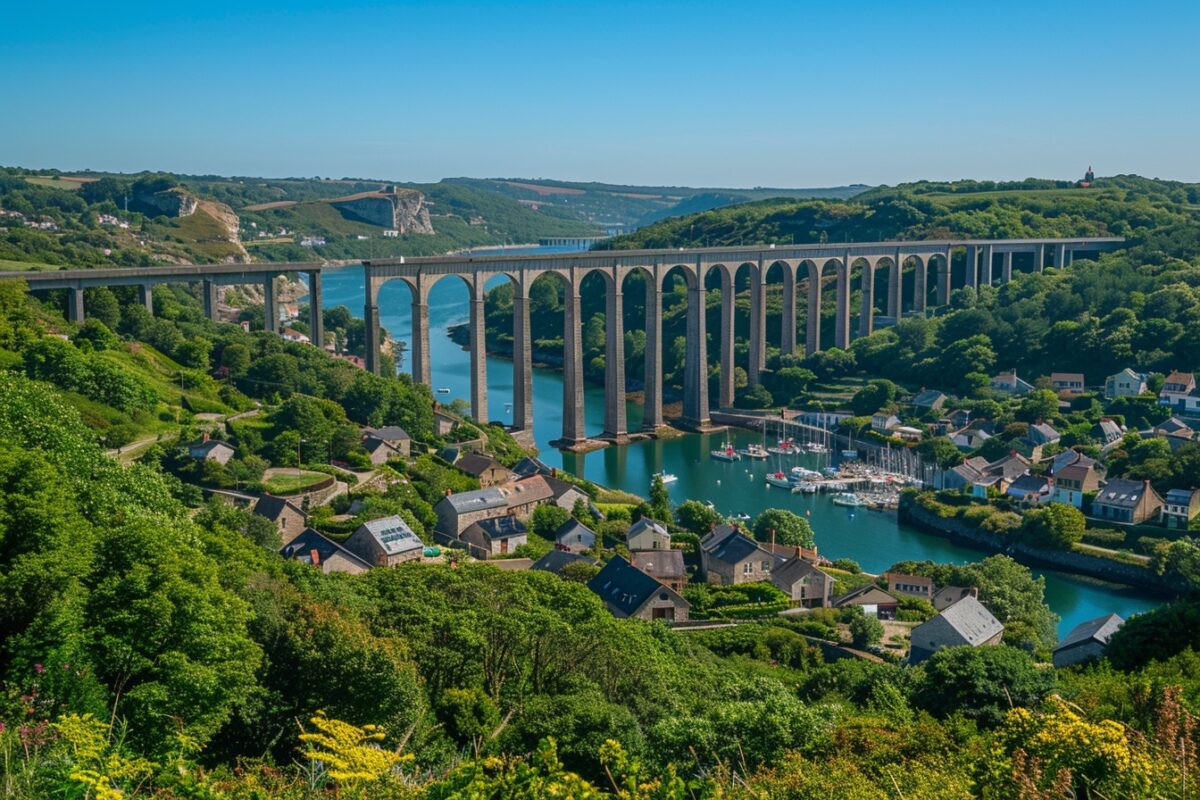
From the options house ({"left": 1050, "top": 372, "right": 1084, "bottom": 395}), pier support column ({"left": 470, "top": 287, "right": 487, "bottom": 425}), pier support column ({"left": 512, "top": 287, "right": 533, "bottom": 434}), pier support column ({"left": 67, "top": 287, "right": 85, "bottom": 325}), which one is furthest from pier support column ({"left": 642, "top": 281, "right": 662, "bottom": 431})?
pier support column ({"left": 67, "top": 287, "right": 85, "bottom": 325})

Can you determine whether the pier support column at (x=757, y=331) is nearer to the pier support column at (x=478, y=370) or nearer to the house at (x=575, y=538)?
the pier support column at (x=478, y=370)

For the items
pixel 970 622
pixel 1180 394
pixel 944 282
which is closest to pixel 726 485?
pixel 1180 394

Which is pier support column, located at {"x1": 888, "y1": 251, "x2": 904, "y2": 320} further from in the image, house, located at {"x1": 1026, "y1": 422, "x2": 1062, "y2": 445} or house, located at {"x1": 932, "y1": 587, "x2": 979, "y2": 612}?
house, located at {"x1": 932, "y1": 587, "x2": 979, "y2": 612}

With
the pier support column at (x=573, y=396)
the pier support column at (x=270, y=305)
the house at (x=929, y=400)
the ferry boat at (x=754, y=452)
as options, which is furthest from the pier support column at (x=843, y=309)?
the pier support column at (x=270, y=305)

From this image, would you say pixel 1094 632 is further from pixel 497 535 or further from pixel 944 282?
pixel 944 282

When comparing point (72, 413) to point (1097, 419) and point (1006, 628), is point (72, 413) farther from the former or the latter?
point (1097, 419)
